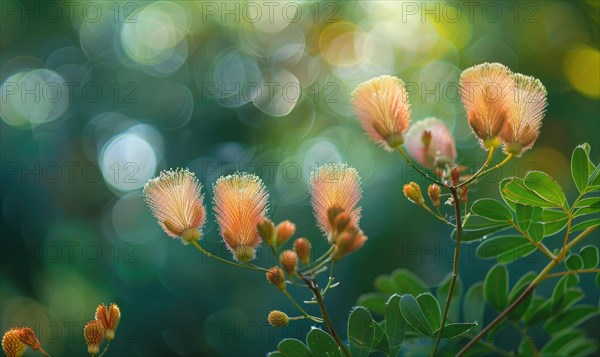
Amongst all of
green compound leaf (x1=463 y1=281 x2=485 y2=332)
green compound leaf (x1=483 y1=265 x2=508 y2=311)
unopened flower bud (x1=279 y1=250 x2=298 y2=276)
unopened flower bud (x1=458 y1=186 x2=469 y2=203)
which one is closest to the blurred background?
green compound leaf (x1=463 y1=281 x2=485 y2=332)

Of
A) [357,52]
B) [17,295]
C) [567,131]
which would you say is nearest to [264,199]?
[567,131]

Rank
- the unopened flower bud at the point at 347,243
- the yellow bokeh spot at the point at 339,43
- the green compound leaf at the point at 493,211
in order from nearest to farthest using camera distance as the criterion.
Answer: the unopened flower bud at the point at 347,243, the green compound leaf at the point at 493,211, the yellow bokeh spot at the point at 339,43

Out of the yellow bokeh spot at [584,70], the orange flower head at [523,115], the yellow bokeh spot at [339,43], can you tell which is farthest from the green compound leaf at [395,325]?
the yellow bokeh spot at [339,43]

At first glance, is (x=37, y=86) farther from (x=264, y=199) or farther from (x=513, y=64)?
(x=264, y=199)

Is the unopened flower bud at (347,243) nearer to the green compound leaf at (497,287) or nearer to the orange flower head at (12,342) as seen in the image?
the orange flower head at (12,342)

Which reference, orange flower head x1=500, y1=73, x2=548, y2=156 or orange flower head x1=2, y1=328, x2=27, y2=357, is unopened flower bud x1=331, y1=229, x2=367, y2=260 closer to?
orange flower head x1=500, y1=73, x2=548, y2=156
